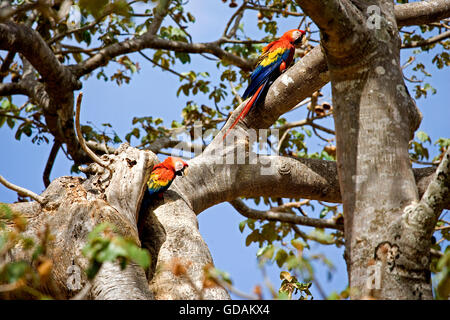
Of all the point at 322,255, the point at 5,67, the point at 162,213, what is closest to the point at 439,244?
the point at 162,213

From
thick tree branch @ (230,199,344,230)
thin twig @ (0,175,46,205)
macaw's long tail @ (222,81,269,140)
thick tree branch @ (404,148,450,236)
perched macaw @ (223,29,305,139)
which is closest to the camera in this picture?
thick tree branch @ (404,148,450,236)

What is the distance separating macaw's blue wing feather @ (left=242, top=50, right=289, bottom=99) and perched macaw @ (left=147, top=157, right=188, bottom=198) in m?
0.96

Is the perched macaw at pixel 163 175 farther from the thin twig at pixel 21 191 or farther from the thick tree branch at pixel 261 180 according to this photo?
the thin twig at pixel 21 191

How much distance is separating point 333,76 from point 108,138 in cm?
371

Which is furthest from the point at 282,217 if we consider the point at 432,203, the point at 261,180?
→ the point at 432,203

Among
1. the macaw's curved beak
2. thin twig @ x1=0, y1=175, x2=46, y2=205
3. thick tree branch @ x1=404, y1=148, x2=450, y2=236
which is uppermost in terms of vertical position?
the macaw's curved beak

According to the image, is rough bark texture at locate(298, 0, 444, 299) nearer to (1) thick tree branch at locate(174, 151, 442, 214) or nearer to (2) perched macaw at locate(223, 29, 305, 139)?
(1) thick tree branch at locate(174, 151, 442, 214)

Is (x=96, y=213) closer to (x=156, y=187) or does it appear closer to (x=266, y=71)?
(x=156, y=187)

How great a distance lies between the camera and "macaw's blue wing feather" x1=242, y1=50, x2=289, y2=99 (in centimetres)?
370

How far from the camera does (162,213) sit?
2.80m

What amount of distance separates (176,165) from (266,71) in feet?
4.38

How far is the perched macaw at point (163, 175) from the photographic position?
2902mm

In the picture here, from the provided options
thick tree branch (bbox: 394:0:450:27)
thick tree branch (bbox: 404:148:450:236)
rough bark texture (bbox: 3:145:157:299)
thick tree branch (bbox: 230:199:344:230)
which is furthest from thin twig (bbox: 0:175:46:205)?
thick tree branch (bbox: 230:199:344:230)
